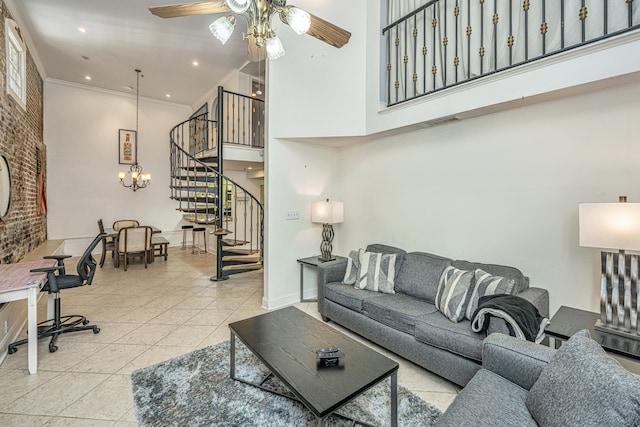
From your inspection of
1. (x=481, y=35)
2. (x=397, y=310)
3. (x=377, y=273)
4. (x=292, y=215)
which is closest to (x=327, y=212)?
(x=292, y=215)

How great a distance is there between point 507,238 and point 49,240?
8.80 metres

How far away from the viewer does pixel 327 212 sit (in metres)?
3.84

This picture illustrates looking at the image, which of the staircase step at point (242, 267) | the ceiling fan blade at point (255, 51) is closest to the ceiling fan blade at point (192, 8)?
the ceiling fan blade at point (255, 51)

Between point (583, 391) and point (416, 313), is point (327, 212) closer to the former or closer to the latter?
point (416, 313)

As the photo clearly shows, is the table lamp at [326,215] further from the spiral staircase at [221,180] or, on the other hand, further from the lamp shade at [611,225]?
the lamp shade at [611,225]

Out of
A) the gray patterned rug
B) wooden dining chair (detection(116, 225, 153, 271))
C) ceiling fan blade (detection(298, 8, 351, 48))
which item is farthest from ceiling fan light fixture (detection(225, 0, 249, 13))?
wooden dining chair (detection(116, 225, 153, 271))

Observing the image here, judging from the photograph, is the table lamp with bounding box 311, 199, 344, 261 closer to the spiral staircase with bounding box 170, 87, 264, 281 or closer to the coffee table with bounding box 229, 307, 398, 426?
the spiral staircase with bounding box 170, 87, 264, 281

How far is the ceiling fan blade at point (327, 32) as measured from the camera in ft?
7.05

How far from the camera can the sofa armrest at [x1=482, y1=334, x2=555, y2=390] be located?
1443 millimetres

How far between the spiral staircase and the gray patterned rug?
2.73m

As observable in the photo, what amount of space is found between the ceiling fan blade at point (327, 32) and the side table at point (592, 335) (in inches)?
102

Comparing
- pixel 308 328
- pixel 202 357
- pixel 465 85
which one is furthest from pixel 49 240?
pixel 465 85

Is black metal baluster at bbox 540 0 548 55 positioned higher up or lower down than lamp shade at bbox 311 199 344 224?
higher up

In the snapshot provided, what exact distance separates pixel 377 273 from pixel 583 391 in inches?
81.9
